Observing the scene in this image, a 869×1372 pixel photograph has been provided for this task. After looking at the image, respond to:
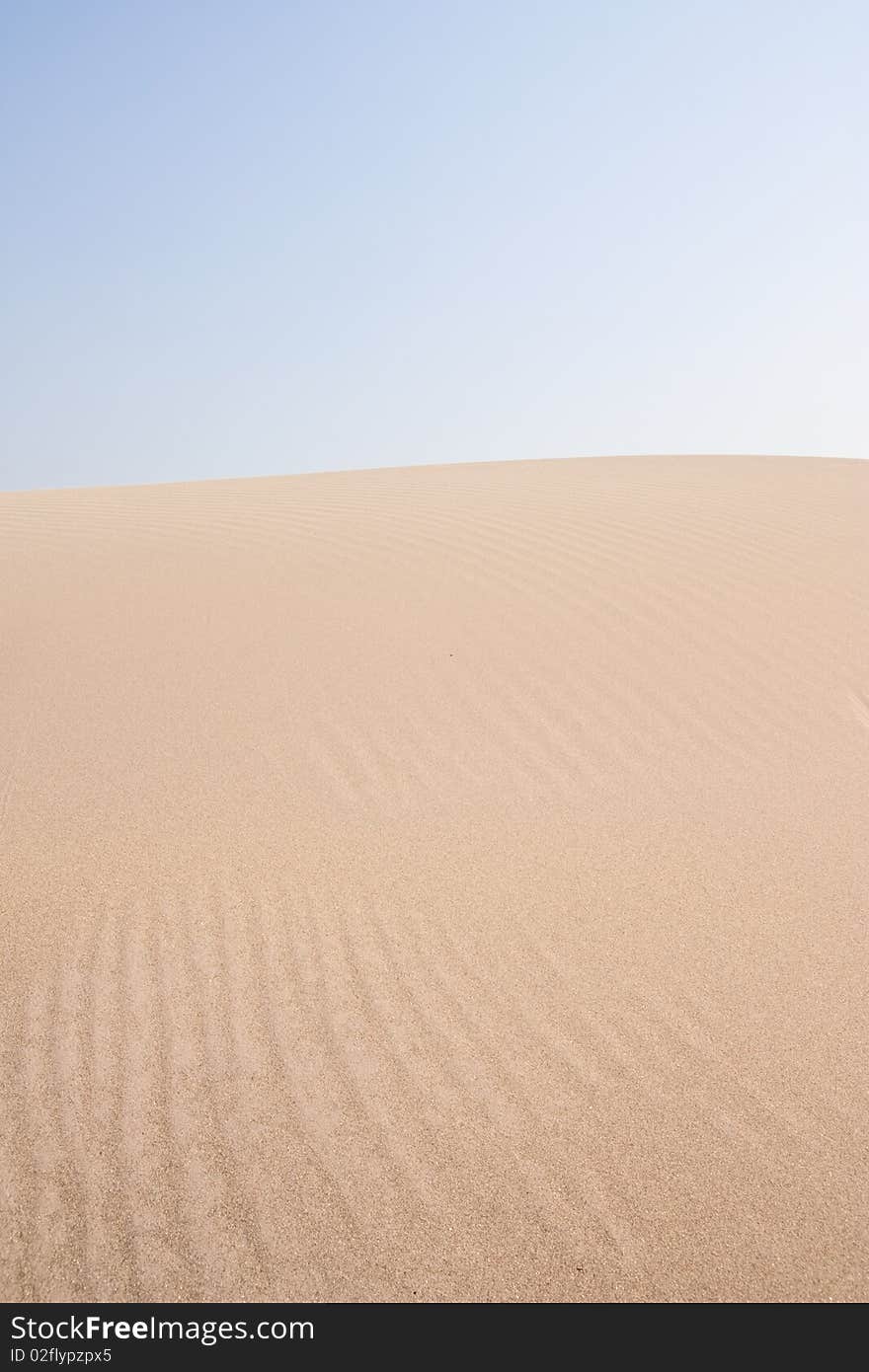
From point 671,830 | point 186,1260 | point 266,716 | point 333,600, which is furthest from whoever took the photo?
point 333,600

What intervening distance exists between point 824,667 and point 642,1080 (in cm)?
464

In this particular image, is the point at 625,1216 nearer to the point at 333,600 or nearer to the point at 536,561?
the point at 333,600

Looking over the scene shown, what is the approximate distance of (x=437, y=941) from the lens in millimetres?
3982

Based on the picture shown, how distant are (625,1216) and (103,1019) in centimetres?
191

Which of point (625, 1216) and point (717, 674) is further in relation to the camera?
point (717, 674)

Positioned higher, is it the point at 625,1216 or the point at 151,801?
the point at 151,801

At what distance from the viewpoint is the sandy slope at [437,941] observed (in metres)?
2.66

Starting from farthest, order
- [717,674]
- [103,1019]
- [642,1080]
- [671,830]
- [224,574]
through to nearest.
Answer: [224,574] < [717,674] < [671,830] < [103,1019] < [642,1080]

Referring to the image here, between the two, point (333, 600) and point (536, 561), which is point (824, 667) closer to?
point (536, 561)

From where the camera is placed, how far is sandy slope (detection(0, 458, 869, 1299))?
2658 millimetres

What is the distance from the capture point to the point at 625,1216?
2.70 metres
